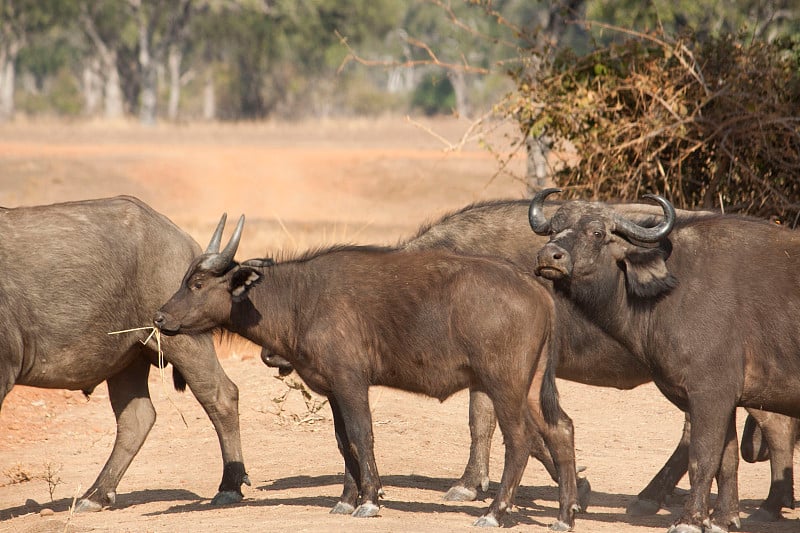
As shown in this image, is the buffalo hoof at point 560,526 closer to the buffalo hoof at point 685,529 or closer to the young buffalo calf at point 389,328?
the young buffalo calf at point 389,328

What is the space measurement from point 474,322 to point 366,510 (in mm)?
1366

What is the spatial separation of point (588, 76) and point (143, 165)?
2380 centimetres

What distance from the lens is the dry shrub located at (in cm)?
1162

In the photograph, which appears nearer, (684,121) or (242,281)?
(242,281)

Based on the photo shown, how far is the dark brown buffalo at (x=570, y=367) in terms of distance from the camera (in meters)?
8.25

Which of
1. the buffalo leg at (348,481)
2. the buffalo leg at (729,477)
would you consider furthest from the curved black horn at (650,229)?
the buffalo leg at (348,481)

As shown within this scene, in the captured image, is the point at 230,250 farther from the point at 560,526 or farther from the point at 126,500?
the point at 560,526

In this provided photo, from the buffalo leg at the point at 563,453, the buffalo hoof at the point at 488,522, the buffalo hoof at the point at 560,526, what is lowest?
the buffalo hoof at the point at 560,526

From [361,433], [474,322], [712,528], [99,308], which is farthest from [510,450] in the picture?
[99,308]

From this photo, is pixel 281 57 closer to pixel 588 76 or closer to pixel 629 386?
pixel 588 76

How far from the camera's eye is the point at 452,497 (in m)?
8.68

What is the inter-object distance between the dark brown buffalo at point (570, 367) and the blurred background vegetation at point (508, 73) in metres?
2.90

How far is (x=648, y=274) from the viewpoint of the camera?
7.28 meters

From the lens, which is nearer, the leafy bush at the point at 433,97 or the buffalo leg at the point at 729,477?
the buffalo leg at the point at 729,477
